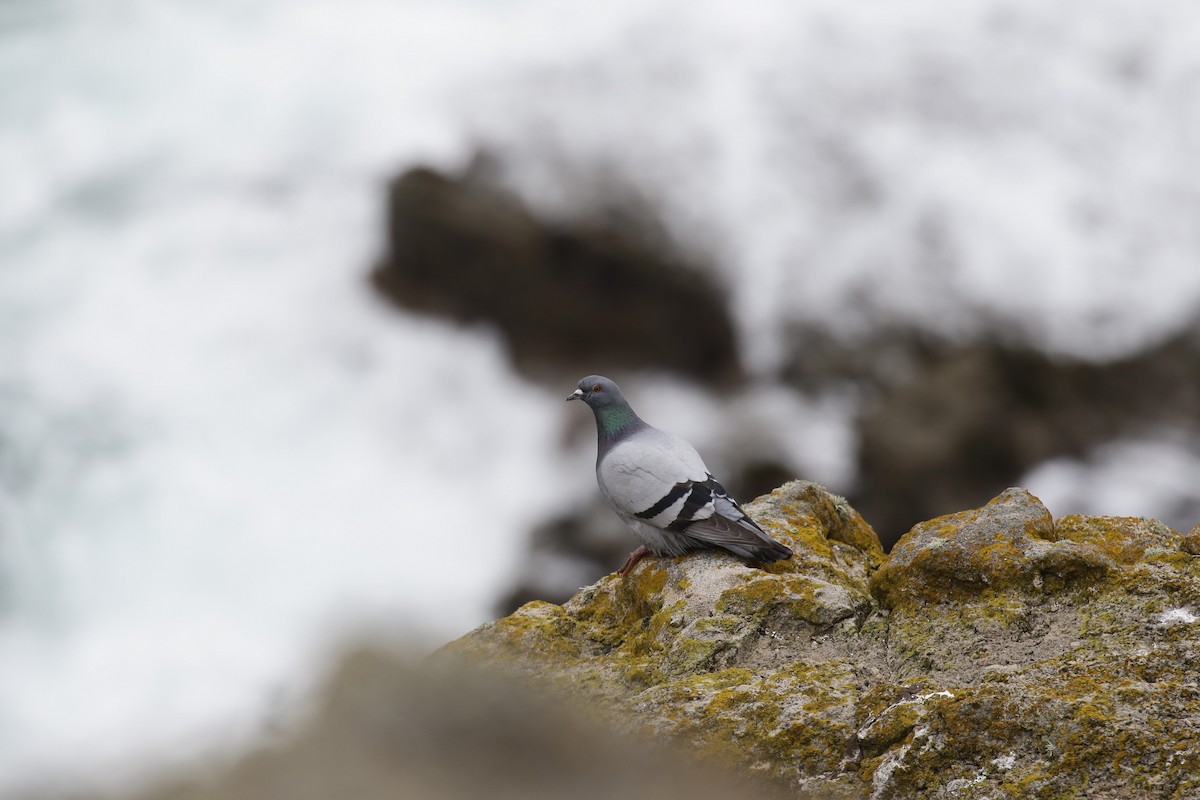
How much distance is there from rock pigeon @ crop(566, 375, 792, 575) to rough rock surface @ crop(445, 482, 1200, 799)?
0.16 meters

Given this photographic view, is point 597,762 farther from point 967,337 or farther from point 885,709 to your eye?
point 967,337

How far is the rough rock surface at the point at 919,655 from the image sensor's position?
4.79 metres

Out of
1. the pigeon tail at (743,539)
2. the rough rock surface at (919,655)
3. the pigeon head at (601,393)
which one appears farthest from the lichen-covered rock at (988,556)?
the pigeon head at (601,393)

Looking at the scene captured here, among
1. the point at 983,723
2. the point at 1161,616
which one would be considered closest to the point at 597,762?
the point at 983,723

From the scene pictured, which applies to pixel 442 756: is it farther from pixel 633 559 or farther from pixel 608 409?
pixel 608 409

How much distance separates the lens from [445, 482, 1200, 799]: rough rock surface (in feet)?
15.7

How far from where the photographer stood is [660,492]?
7.68 m

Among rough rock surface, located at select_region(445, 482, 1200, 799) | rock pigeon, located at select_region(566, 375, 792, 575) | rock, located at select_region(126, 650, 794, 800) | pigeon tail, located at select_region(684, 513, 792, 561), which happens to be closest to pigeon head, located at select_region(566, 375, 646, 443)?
rock pigeon, located at select_region(566, 375, 792, 575)

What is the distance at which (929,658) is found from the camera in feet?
19.2

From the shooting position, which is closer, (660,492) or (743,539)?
(743,539)

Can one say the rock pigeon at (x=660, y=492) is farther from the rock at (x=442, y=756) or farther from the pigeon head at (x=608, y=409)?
the rock at (x=442, y=756)

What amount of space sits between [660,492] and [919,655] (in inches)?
91.1

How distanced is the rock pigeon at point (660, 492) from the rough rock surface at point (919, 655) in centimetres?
16

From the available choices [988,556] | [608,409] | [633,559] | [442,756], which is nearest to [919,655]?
[988,556]
